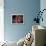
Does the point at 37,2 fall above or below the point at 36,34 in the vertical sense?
above

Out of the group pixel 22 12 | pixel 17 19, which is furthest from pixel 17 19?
pixel 22 12

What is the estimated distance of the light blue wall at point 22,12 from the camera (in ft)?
17.7

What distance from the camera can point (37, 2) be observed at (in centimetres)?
541

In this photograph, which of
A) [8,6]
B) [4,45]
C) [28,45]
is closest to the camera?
[28,45]

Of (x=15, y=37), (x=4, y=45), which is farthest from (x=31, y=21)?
(x=4, y=45)

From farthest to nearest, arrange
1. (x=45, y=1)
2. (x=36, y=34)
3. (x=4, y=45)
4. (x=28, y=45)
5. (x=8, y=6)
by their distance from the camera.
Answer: (x=8, y=6)
(x=45, y=1)
(x=4, y=45)
(x=28, y=45)
(x=36, y=34)

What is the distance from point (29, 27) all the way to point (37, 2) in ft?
3.56

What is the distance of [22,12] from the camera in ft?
17.8

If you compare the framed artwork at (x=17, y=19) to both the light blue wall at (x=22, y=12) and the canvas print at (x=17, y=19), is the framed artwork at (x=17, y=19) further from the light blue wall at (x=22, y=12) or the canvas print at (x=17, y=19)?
the light blue wall at (x=22, y=12)

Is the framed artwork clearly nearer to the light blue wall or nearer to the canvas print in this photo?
the canvas print

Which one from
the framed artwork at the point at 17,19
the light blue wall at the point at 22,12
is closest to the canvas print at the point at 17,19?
the framed artwork at the point at 17,19

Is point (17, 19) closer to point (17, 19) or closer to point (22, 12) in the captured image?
point (17, 19)

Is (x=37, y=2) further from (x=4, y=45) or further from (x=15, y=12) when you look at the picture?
(x=4, y=45)

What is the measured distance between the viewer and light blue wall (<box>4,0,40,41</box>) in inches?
213
